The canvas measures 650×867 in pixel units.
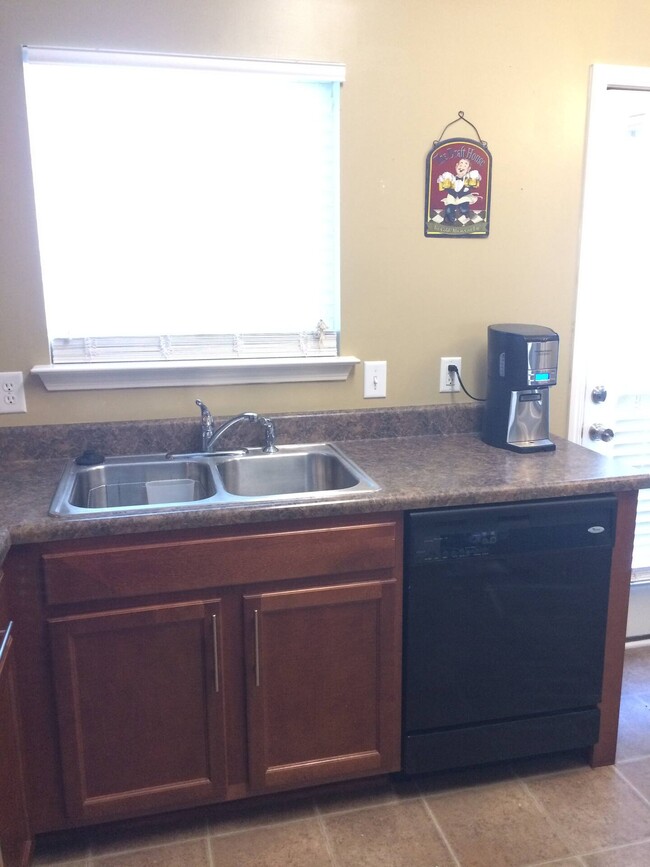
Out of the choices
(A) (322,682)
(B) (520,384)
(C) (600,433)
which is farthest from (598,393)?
(A) (322,682)

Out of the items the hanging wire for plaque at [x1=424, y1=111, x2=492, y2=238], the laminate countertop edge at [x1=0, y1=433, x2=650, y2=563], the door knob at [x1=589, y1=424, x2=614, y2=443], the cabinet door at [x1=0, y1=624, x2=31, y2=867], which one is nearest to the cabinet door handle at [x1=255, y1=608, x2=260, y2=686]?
the laminate countertop edge at [x1=0, y1=433, x2=650, y2=563]

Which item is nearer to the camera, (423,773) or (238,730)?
(238,730)

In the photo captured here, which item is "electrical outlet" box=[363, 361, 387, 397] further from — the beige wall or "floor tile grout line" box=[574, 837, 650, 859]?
"floor tile grout line" box=[574, 837, 650, 859]

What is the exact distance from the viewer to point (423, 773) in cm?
188

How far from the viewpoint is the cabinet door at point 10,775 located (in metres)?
1.37

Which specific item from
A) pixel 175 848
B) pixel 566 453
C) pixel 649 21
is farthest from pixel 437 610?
pixel 649 21

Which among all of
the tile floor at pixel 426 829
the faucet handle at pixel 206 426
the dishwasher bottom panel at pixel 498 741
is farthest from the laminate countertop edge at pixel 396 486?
the tile floor at pixel 426 829

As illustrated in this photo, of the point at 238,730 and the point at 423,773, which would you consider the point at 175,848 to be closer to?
the point at 238,730

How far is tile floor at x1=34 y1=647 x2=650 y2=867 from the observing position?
167 centimetres

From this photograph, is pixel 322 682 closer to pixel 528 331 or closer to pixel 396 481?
pixel 396 481

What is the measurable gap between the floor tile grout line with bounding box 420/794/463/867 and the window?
1336 millimetres

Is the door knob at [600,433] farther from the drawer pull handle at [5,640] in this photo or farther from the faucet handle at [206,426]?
the drawer pull handle at [5,640]

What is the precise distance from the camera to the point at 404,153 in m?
2.07

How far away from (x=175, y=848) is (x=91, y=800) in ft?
0.81
